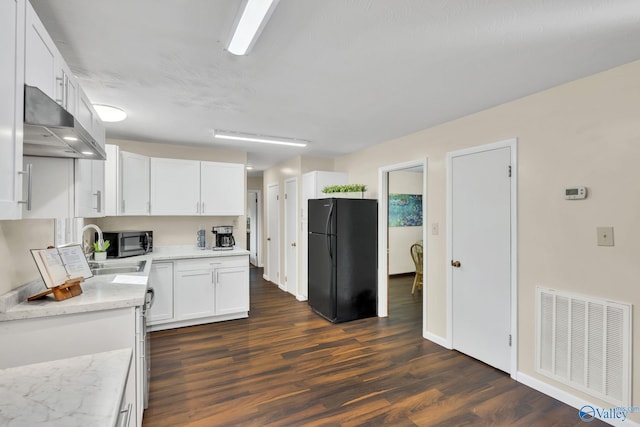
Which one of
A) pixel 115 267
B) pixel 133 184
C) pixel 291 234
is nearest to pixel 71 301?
pixel 115 267

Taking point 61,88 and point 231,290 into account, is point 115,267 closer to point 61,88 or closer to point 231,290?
point 231,290

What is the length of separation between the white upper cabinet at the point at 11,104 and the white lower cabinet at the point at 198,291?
2.95 meters

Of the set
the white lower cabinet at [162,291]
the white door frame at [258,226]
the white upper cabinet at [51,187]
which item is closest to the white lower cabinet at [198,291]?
the white lower cabinet at [162,291]

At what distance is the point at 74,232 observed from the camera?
3.20 metres

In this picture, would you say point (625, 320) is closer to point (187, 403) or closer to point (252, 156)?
point (187, 403)

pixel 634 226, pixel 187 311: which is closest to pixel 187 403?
pixel 187 311

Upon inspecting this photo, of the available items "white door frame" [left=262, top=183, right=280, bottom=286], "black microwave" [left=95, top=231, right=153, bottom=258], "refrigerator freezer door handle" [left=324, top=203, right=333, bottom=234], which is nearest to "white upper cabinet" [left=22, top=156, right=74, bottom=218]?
"black microwave" [left=95, top=231, right=153, bottom=258]

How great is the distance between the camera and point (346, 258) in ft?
13.6

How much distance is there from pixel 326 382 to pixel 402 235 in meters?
4.81

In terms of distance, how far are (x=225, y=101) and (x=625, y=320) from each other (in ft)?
11.0

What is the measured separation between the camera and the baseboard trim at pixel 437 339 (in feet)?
11.0

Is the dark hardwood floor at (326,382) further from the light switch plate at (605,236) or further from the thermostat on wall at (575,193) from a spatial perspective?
the thermostat on wall at (575,193)

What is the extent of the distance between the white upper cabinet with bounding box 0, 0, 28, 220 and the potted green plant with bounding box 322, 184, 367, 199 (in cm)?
356

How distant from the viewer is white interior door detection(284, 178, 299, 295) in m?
5.28
